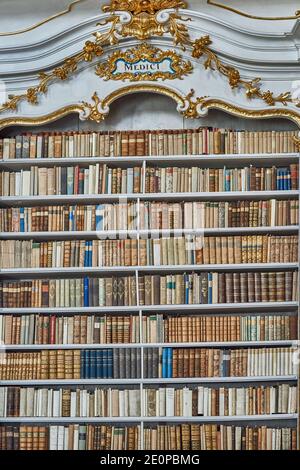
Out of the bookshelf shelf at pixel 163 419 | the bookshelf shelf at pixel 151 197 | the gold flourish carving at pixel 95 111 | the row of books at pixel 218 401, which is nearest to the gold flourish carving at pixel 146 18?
the gold flourish carving at pixel 95 111

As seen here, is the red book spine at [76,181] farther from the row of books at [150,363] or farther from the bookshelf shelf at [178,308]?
the row of books at [150,363]

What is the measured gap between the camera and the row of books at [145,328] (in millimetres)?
6145

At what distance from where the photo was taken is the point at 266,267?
6.15 m

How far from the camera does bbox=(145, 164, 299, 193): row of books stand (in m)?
6.18

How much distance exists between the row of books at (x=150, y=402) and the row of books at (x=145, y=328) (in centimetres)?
28

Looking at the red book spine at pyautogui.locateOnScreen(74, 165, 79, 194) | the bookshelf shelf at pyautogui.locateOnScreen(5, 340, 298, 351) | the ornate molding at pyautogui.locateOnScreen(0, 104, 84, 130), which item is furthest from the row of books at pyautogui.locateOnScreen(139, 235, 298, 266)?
the ornate molding at pyautogui.locateOnScreen(0, 104, 84, 130)

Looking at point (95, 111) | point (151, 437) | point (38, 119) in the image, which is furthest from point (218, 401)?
point (38, 119)

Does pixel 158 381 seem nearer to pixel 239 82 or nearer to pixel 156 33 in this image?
pixel 239 82

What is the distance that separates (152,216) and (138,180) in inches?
8.9

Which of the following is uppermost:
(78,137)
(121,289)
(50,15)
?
(50,15)

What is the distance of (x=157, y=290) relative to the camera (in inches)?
243

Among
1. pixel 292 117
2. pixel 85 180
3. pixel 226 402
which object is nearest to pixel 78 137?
pixel 85 180

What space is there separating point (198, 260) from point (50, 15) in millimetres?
1669
